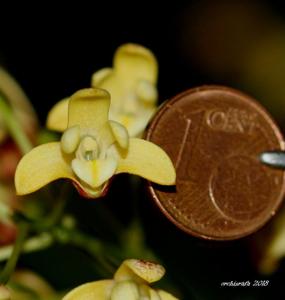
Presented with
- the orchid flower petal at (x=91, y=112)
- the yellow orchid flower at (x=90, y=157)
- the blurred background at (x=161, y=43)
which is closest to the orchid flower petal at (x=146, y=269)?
the yellow orchid flower at (x=90, y=157)

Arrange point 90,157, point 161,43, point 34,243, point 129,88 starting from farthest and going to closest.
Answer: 1. point 161,43
2. point 129,88
3. point 34,243
4. point 90,157

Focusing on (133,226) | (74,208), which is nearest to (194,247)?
(133,226)

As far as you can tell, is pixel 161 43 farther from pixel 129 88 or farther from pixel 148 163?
pixel 148 163

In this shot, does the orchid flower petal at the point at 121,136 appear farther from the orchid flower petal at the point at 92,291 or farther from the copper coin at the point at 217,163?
the orchid flower petal at the point at 92,291

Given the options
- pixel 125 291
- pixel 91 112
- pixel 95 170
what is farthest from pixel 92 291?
pixel 91 112

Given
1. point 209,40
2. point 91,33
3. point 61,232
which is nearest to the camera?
point 61,232

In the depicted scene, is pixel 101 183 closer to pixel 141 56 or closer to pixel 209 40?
pixel 141 56
